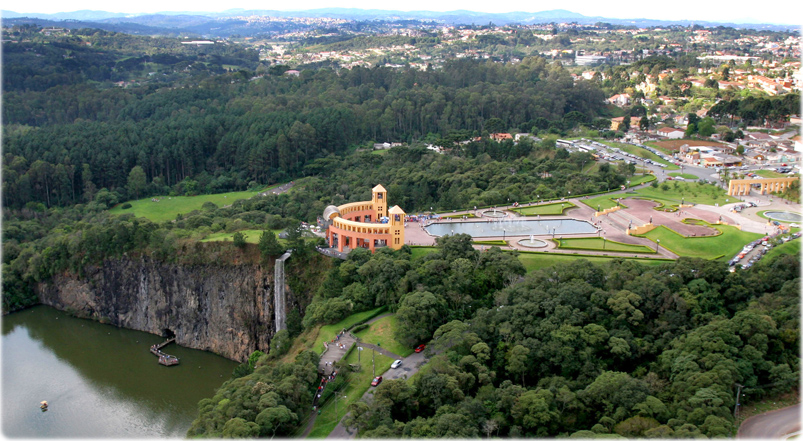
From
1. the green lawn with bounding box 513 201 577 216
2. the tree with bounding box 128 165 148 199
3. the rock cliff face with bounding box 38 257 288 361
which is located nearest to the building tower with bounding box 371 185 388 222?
the rock cliff face with bounding box 38 257 288 361

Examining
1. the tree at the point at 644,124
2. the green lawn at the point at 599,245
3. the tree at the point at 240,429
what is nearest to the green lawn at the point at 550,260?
the green lawn at the point at 599,245

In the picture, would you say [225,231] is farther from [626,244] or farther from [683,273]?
[683,273]

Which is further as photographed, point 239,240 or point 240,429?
point 239,240

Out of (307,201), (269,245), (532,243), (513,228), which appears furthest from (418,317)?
(307,201)

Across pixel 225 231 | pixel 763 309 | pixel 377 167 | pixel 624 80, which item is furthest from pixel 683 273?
pixel 624 80

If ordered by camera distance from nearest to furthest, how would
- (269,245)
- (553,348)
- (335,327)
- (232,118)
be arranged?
1. (553,348)
2. (335,327)
3. (269,245)
4. (232,118)

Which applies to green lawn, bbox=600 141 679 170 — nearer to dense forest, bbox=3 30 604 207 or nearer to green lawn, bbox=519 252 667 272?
dense forest, bbox=3 30 604 207

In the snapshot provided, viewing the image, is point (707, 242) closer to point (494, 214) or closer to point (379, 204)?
point (494, 214)
